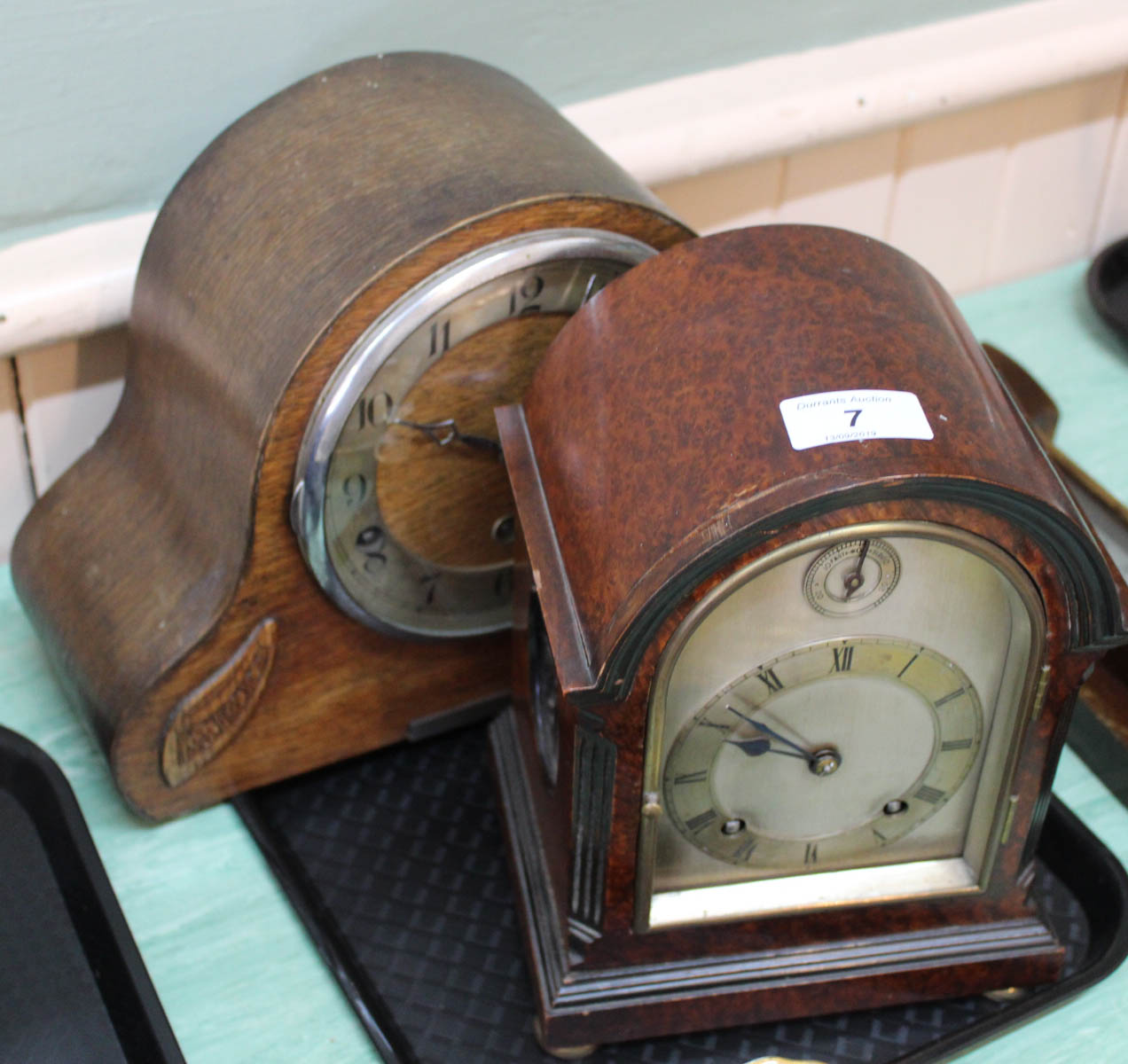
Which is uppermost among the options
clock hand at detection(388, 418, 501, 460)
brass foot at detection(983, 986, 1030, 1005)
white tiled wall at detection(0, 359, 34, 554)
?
clock hand at detection(388, 418, 501, 460)

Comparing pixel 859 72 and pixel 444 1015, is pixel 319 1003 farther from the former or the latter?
pixel 859 72

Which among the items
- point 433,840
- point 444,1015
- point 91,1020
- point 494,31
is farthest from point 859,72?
point 91,1020

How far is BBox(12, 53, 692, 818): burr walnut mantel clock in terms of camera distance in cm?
86

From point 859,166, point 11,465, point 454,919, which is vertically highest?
point 859,166

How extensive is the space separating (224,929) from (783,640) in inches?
16.8

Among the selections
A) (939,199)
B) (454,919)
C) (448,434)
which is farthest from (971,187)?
(454,919)

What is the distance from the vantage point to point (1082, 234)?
1542 millimetres

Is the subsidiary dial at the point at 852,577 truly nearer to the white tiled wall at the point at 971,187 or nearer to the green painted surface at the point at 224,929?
the green painted surface at the point at 224,929

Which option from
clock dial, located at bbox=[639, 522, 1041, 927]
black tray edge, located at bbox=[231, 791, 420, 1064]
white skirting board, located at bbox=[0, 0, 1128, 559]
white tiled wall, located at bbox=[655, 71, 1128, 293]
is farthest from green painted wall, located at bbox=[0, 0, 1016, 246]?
clock dial, located at bbox=[639, 522, 1041, 927]

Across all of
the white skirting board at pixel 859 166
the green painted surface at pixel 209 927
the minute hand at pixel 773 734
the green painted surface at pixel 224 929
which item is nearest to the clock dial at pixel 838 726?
the minute hand at pixel 773 734

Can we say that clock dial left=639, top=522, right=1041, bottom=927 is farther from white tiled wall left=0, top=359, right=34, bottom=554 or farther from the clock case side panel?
white tiled wall left=0, top=359, right=34, bottom=554

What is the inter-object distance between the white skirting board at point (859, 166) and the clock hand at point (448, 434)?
0.92ft

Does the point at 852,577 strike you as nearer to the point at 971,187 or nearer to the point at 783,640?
the point at 783,640

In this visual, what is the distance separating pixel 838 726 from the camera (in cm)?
81
